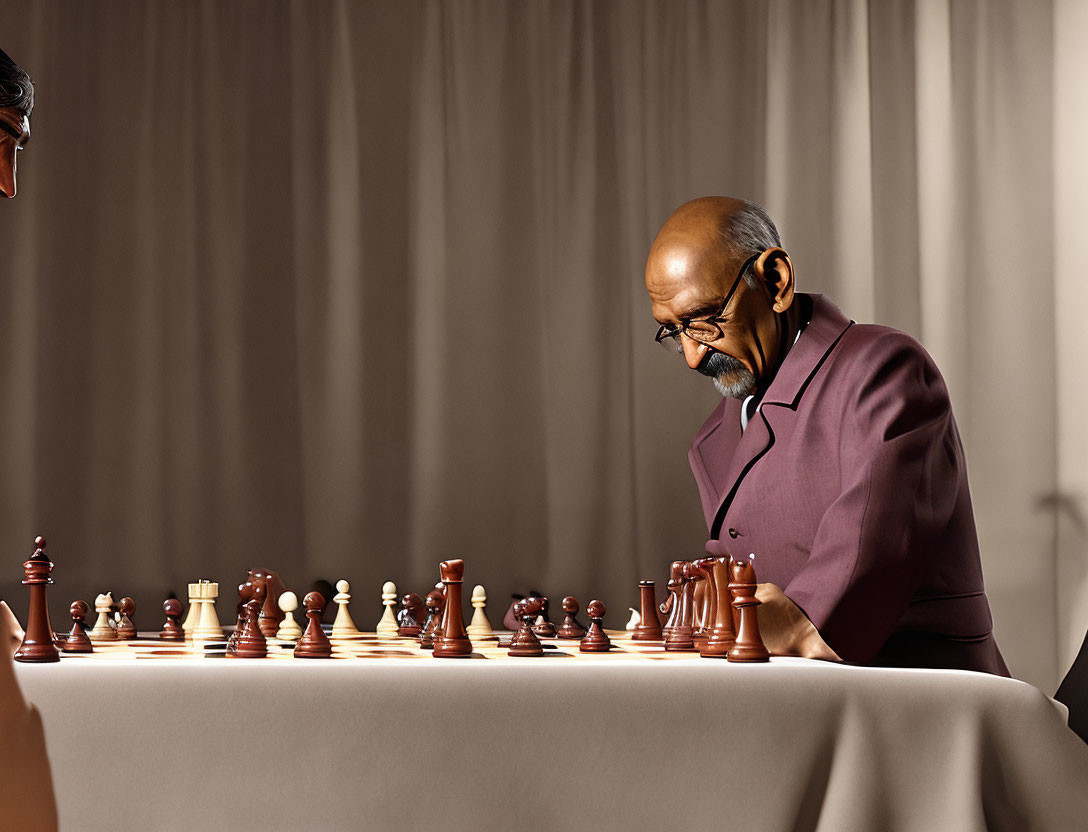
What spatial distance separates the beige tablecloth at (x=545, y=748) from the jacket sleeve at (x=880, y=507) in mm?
345

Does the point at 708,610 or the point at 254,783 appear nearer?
the point at 254,783

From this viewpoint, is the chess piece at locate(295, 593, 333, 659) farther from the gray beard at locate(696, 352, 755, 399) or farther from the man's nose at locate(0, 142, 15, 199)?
the gray beard at locate(696, 352, 755, 399)

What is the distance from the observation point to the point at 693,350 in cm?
214

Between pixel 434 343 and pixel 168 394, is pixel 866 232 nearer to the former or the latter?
pixel 434 343

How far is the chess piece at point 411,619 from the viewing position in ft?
6.95

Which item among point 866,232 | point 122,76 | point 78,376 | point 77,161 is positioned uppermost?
point 122,76

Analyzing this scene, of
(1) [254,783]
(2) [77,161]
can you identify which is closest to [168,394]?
(2) [77,161]

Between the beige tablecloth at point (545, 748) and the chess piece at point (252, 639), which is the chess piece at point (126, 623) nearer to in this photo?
the chess piece at point (252, 639)

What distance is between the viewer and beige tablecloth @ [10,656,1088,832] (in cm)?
121

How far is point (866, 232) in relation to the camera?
3.15 metres

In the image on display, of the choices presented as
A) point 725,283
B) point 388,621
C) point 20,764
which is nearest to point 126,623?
point 388,621

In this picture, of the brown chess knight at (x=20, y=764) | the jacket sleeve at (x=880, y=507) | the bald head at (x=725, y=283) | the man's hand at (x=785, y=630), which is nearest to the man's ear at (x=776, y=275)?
the bald head at (x=725, y=283)

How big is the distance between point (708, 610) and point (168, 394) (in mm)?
1727

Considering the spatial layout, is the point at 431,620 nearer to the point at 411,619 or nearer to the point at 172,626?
the point at 411,619
